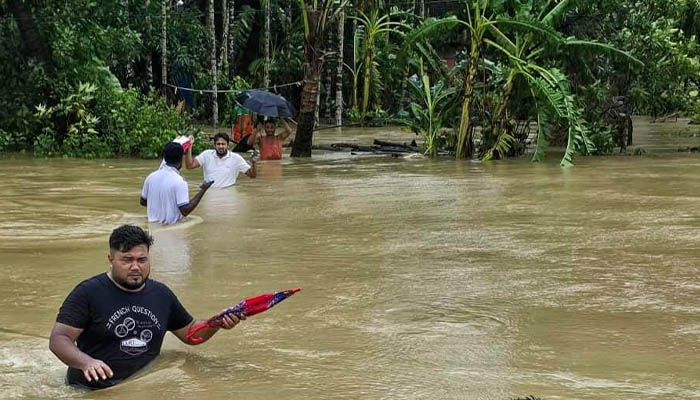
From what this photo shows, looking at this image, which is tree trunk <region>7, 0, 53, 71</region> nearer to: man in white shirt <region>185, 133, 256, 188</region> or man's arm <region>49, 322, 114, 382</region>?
man in white shirt <region>185, 133, 256, 188</region>

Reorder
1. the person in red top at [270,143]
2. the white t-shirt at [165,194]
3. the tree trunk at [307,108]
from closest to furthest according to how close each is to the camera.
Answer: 1. the white t-shirt at [165,194]
2. the person in red top at [270,143]
3. the tree trunk at [307,108]

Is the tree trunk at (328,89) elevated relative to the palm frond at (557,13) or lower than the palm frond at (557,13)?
lower

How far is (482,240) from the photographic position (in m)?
9.55

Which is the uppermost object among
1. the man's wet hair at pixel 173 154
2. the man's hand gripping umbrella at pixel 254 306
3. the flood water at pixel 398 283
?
the man's wet hair at pixel 173 154

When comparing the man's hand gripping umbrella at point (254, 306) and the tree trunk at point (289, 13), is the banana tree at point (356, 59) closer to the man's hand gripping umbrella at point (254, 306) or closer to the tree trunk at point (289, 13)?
the tree trunk at point (289, 13)

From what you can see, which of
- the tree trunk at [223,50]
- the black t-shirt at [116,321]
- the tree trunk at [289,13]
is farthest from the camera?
the tree trunk at [289,13]

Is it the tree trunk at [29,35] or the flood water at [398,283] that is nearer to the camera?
the flood water at [398,283]

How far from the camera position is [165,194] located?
10.3 metres

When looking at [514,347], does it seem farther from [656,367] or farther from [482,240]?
[482,240]

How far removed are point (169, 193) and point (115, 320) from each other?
202 inches

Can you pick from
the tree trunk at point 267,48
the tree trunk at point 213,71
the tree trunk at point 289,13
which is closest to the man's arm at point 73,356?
the tree trunk at point 213,71

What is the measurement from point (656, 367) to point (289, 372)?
1.91m

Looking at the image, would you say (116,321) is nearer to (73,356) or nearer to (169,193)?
(73,356)

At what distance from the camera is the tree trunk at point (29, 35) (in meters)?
19.9
